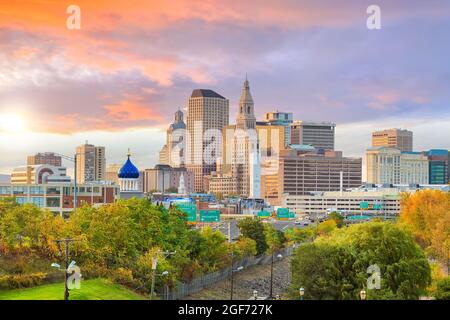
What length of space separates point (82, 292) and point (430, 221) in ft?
176

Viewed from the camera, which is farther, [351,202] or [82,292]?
[351,202]

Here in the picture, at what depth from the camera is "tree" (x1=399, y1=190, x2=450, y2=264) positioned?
65188 millimetres

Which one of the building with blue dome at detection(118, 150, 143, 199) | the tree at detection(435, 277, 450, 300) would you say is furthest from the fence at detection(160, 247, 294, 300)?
the building with blue dome at detection(118, 150, 143, 199)

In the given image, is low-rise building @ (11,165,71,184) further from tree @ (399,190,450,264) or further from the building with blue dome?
tree @ (399,190,450,264)

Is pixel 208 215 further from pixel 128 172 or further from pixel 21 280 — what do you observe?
pixel 21 280

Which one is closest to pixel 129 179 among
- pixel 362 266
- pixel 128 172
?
pixel 128 172

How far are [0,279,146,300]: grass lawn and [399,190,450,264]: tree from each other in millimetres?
29445

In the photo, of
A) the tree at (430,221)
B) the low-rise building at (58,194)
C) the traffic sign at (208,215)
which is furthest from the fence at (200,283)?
the traffic sign at (208,215)

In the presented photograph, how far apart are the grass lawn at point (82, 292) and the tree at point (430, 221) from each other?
96.6 ft

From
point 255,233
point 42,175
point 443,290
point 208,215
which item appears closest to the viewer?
point 443,290

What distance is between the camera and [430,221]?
82062 mm
